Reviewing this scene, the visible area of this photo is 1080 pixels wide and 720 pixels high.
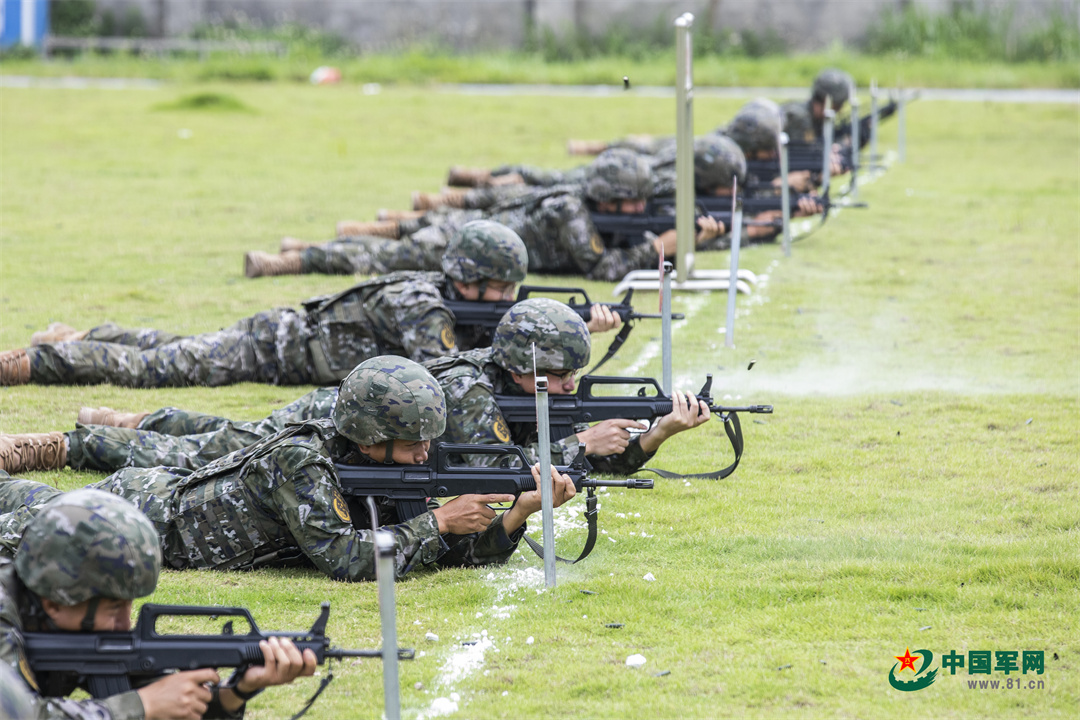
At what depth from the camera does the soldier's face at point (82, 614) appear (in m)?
4.06

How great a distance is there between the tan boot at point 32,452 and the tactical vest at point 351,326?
216 cm

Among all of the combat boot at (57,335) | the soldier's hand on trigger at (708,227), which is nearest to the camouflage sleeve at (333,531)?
the combat boot at (57,335)

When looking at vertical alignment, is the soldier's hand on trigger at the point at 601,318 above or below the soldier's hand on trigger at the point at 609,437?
above

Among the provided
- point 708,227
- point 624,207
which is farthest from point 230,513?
point 708,227

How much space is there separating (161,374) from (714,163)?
6.42 metres

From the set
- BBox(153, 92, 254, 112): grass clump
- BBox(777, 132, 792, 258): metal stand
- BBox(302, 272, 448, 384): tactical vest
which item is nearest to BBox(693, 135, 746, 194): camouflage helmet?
BBox(777, 132, 792, 258): metal stand

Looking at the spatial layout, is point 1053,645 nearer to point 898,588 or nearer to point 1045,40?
point 898,588

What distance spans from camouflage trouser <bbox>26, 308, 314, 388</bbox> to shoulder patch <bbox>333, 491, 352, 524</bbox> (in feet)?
11.3

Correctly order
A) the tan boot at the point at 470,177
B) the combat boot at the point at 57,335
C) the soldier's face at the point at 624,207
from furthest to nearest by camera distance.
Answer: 1. the tan boot at the point at 470,177
2. the soldier's face at the point at 624,207
3. the combat boot at the point at 57,335

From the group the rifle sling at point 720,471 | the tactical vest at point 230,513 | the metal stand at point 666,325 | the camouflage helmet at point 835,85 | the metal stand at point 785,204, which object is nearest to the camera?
the tactical vest at point 230,513

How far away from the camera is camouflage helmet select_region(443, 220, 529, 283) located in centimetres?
845

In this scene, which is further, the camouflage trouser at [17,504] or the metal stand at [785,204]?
the metal stand at [785,204]

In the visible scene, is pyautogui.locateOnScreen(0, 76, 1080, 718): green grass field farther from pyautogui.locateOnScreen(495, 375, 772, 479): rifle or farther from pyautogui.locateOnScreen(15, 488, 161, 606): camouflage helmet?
pyautogui.locateOnScreen(15, 488, 161, 606): camouflage helmet

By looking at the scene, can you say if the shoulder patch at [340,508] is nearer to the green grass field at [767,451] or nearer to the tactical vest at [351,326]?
the green grass field at [767,451]
